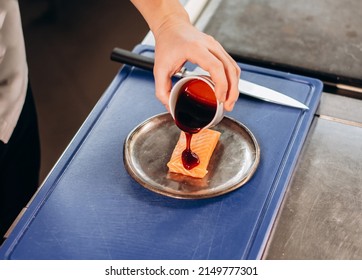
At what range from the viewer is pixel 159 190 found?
3.47 feet

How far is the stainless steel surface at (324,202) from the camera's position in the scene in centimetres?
100

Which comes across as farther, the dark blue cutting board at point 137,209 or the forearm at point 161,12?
the forearm at point 161,12

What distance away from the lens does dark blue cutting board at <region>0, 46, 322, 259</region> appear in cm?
100

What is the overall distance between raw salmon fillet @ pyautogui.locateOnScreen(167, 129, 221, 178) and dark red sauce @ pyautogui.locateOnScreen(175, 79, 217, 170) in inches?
0.5

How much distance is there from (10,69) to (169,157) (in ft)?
1.53

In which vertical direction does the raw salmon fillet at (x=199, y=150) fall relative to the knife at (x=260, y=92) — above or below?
below

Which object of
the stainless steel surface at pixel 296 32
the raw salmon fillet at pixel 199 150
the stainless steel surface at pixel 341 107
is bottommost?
the raw salmon fillet at pixel 199 150

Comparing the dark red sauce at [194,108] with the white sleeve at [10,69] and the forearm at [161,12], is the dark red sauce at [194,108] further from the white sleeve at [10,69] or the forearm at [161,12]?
the white sleeve at [10,69]

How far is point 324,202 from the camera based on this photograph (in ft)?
3.52

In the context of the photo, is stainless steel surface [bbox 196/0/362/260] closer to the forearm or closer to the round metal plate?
the round metal plate

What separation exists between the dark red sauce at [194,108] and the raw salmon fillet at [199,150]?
13 mm

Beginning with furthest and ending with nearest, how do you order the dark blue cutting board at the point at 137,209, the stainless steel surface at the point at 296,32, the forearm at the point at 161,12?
the stainless steel surface at the point at 296,32 < the forearm at the point at 161,12 < the dark blue cutting board at the point at 137,209

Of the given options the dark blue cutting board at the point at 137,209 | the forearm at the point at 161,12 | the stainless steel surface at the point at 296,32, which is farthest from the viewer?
the stainless steel surface at the point at 296,32

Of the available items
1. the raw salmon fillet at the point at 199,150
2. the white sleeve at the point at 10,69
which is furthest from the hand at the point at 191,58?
the white sleeve at the point at 10,69
